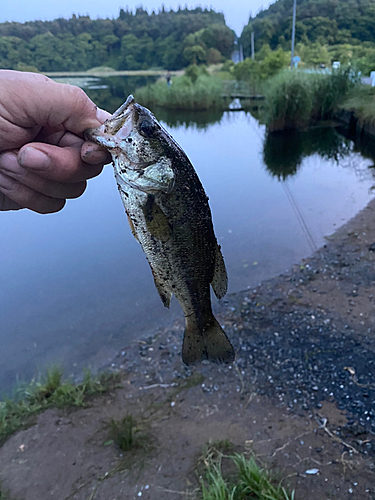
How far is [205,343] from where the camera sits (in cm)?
205

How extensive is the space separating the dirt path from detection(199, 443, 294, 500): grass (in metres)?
0.17

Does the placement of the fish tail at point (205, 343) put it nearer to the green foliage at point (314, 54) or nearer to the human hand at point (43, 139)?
the human hand at point (43, 139)

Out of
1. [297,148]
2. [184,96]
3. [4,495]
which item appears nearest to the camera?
[4,495]

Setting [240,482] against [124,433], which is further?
[124,433]

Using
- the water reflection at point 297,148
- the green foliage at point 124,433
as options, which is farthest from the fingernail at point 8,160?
the water reflection at point 297,148

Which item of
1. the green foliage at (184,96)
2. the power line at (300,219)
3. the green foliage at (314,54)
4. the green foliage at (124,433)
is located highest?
the green foliage at (314,54)

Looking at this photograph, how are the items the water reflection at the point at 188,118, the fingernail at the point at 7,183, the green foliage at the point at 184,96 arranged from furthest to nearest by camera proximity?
the green foliage at the point at 184,96, the water reflection at the point at 188,118, the fingernail at the point at 7,183

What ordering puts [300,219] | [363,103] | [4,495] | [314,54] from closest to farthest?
1. [4,495]
2. [300,219]
3. [363,103]
4. [314,54]

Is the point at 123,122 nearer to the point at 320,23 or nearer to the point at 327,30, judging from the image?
the point at 327,30

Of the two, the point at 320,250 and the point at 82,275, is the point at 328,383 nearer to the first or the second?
the point at 320,250

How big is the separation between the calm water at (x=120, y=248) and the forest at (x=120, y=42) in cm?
416

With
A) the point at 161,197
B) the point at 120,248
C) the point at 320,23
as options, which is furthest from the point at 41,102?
the point at 320,23

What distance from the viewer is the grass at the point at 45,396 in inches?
158

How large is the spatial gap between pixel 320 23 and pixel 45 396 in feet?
142
